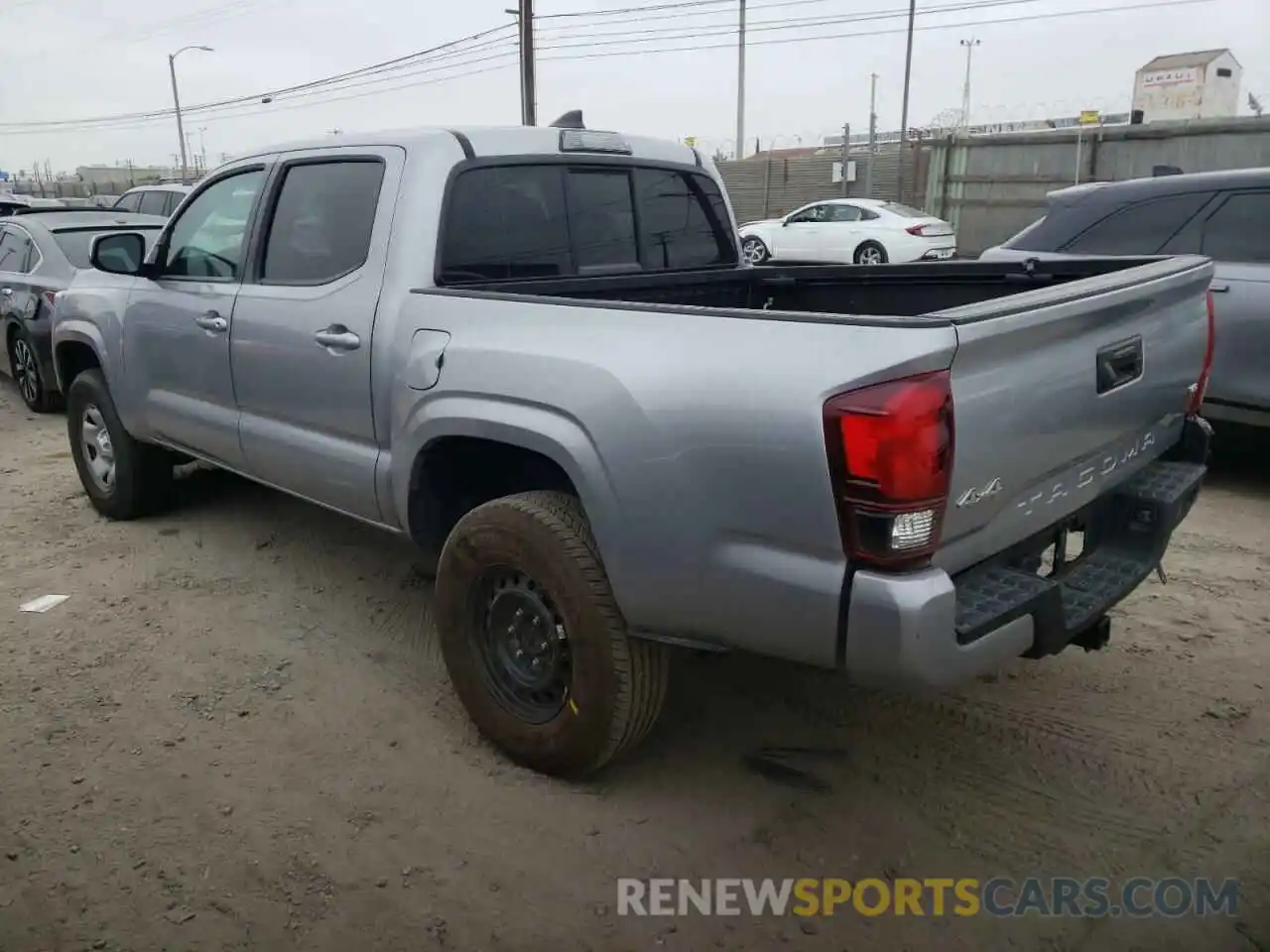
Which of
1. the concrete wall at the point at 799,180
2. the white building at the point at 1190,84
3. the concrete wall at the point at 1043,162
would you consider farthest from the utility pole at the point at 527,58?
the white building at the point at 1190,84

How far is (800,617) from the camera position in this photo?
2387 mm

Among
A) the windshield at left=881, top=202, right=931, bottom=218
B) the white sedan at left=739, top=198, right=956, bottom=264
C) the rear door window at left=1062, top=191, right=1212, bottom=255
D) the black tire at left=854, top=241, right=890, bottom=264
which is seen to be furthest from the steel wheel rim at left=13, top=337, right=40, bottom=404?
the windshield at left=881, top=202, right=931, bottom=218

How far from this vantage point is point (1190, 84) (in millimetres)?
54531

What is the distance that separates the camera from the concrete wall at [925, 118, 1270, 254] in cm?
1775

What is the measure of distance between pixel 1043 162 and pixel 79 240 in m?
18.0

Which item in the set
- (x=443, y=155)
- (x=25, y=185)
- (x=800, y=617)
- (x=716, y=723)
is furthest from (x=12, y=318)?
(x=25, y=185)

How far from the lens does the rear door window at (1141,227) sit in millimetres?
6016

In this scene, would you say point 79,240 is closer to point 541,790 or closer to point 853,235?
point 541,790

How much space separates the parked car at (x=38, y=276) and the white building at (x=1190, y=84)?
5618 centimetres

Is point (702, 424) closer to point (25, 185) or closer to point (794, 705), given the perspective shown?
point (794, 705)

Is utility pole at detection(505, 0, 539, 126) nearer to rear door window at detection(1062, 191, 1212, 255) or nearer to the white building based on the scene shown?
rear door window at detection(1062, 191, 1212, 255)

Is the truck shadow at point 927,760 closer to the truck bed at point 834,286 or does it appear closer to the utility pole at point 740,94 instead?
the truck bed at point 834,286

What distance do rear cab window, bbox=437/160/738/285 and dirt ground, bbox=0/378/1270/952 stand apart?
5.23ft

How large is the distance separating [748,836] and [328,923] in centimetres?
115
